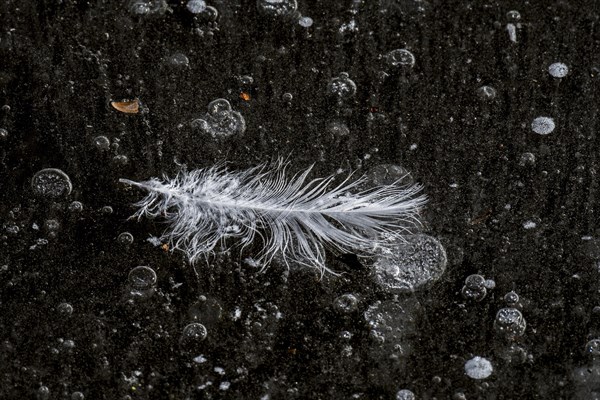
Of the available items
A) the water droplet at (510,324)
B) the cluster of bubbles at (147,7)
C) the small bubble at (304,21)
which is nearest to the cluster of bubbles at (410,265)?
the water droplet at (510,324)

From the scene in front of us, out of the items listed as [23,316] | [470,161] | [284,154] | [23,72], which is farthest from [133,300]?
[470,161]

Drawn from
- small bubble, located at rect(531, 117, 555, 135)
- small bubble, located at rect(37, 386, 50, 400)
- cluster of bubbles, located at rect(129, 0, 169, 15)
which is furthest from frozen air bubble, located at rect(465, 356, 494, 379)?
cluster of bubbles, located at rect(129, 0, 169, 15)

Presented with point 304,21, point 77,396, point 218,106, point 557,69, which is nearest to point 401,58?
point 304,21

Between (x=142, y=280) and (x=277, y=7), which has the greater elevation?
Result: (x=277, y=7)

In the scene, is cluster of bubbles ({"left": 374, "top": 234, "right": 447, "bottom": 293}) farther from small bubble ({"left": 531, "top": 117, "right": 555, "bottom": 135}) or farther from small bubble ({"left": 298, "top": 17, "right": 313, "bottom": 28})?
small bubble ({"left": 298, "top": 17, "right": 313, "bottom": 28})

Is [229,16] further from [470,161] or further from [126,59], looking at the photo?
[470,161]

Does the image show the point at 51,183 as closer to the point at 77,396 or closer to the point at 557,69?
the point at 77,396
